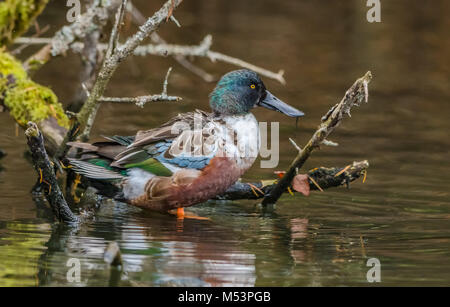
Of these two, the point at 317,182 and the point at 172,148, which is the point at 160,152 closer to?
the point at 172,148

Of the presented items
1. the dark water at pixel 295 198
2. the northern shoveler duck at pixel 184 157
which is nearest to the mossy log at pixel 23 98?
the dark water at pixel 295 198

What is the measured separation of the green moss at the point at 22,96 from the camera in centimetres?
819

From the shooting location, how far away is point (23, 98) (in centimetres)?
820

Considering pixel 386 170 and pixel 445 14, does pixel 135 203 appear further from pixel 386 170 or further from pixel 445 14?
pixel 445 14

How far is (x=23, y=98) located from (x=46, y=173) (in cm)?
183

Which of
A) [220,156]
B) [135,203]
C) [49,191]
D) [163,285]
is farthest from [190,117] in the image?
[163,285]

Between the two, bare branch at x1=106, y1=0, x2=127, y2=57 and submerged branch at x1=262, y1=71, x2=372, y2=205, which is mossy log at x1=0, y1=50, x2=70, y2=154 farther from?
submerged branch at x1=262, y1=71, x2=372, y2=205

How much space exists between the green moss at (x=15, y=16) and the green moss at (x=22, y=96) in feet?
0.79

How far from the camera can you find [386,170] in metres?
9.30

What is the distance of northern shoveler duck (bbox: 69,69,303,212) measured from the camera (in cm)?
730

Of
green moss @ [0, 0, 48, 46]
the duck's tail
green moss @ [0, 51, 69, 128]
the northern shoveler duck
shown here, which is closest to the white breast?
the northern shoveler duck

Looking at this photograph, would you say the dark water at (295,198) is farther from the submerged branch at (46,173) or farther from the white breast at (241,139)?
the white breast at (241,139)

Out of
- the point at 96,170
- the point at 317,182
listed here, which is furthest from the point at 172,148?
the point at 317,182

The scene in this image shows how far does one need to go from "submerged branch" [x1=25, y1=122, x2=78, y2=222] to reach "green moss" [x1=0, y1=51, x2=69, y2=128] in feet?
4.96
